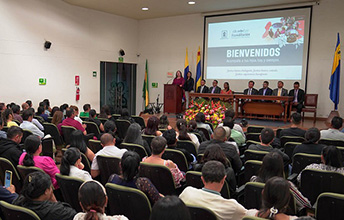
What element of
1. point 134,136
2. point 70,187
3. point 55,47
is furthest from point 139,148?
point 55,47

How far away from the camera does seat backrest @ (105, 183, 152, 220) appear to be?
2236 mm

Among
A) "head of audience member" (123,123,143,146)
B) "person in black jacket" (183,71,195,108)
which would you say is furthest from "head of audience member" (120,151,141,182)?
"person in black jacket" (183,71,195,108)

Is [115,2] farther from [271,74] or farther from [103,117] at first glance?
[271,74]

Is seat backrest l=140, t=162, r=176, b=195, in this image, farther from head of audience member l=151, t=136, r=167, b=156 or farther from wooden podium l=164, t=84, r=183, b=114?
wooden podium l=164, t=84, r=183, b=114

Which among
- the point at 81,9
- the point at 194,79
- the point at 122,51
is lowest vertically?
the point at 194,79

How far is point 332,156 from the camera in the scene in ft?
9.76

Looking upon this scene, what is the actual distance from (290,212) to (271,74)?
8697 mm

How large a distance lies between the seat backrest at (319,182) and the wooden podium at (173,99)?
805cm

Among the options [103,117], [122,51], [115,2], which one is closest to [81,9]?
[115,2]

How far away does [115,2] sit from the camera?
10305 millimetres

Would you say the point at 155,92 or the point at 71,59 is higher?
the point at 71,59

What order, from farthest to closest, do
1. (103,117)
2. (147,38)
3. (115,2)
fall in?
(147,38) → (115,2) → (103,117)

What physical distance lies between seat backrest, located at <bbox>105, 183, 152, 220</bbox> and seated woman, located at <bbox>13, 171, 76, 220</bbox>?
1.19 feet

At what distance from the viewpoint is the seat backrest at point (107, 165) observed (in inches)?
127
